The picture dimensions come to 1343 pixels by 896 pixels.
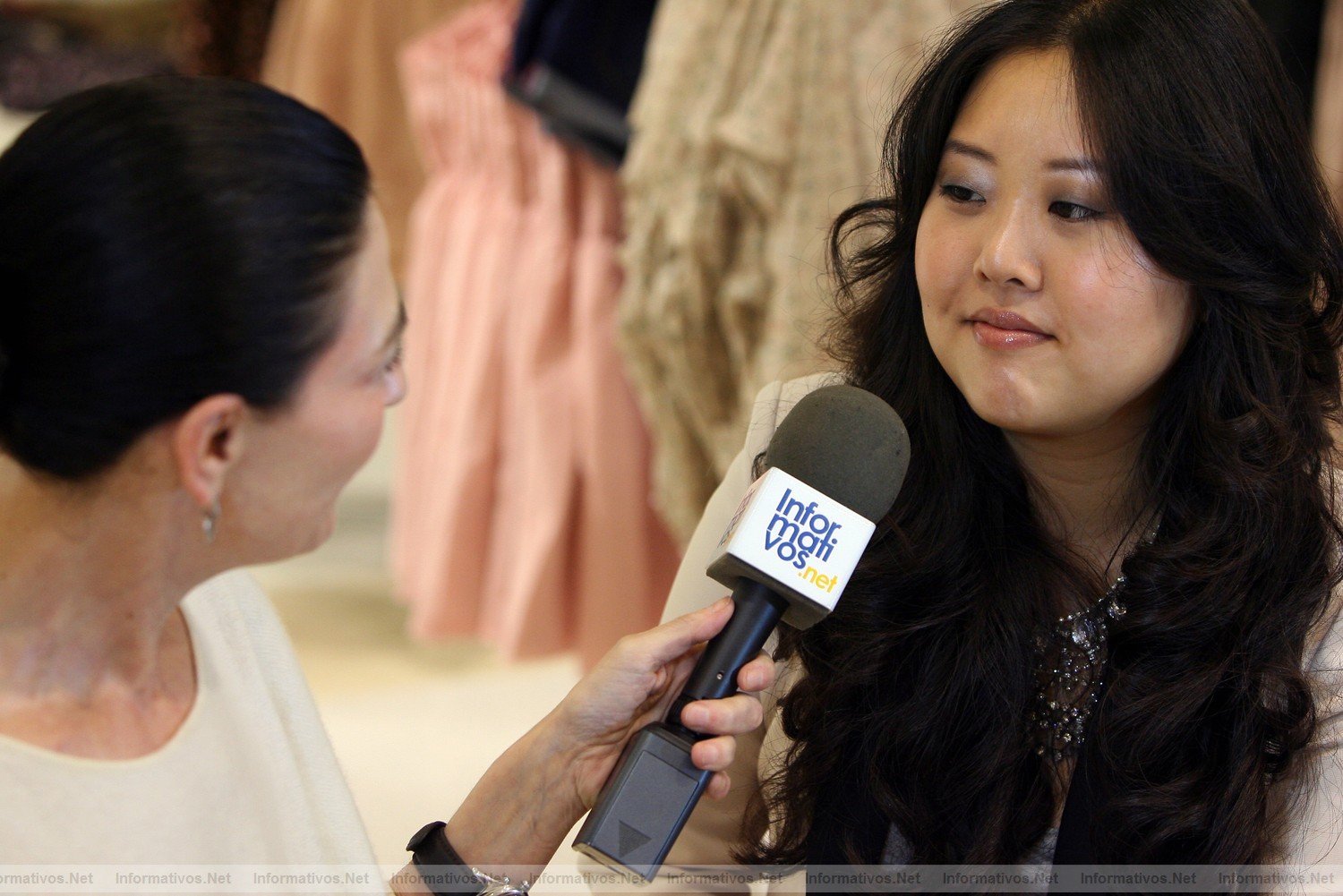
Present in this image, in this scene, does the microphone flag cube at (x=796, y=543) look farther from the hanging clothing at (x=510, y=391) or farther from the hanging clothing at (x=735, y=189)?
the hanging clothing at (x=510, y=391)

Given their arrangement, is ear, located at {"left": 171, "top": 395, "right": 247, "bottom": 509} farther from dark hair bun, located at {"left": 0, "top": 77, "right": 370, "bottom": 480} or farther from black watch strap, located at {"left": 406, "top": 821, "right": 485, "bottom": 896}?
black watch strap, located at {"left": 406, "top": 821, "right": 485, "bottom": 896}

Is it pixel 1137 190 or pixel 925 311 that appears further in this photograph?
pixel 925 311

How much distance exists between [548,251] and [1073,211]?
1.35m

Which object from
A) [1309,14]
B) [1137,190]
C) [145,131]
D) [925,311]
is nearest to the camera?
[145,131]

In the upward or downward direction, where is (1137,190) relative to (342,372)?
upward

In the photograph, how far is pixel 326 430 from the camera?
87 centimetres

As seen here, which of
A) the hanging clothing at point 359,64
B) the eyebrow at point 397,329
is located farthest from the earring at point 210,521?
the hanging clothing at point 359,64

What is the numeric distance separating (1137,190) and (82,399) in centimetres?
75

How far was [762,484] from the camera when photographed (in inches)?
34.7

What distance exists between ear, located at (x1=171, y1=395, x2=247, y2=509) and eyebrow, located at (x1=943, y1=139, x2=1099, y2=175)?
594 millimetres

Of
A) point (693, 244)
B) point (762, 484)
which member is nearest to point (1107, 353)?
point (762, 484)

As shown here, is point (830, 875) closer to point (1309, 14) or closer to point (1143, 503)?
point (1143, 503)

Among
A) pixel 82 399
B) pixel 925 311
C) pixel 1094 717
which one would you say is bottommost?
pixel 1094 717

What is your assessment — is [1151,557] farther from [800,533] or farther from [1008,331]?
[800,533]
